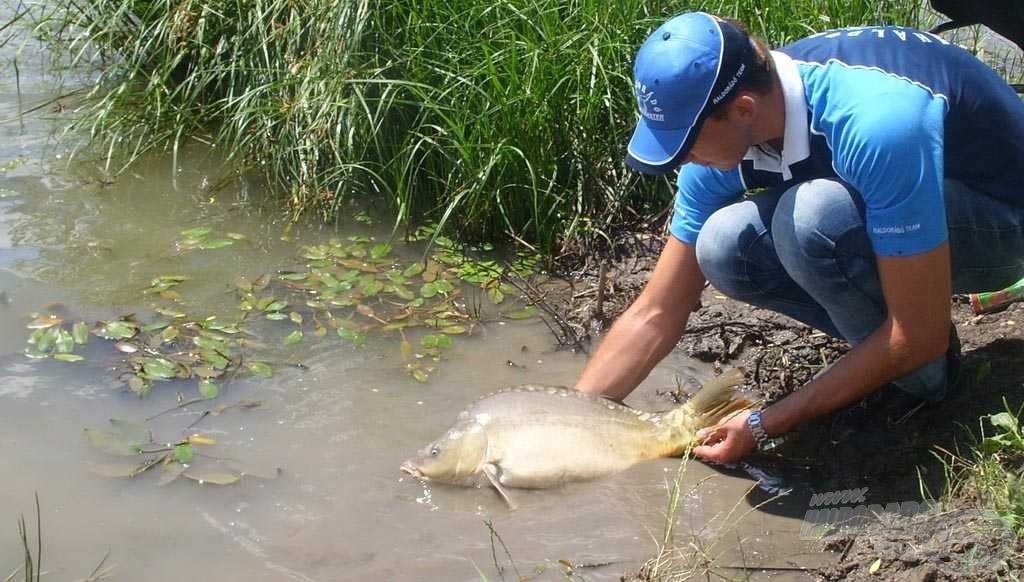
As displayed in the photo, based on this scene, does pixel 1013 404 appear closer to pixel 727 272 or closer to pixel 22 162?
pixel 727 272

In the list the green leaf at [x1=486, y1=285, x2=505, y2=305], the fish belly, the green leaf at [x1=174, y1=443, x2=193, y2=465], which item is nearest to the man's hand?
the fish belly

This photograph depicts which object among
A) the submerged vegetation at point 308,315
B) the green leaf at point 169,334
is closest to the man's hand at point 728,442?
the submerged vegetation at point 308,315

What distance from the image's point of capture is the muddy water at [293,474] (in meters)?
3.21

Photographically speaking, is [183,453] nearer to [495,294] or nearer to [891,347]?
[495,294]

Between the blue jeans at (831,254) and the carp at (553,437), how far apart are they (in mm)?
319

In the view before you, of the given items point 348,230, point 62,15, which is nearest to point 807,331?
point 348,230

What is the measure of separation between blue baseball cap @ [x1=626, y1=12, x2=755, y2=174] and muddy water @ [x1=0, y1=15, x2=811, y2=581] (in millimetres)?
1020

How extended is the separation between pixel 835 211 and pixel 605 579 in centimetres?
112

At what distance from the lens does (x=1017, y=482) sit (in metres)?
2.90

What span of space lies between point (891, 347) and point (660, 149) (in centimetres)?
79

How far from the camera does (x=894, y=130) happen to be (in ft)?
9.61

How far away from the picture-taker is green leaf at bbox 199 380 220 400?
13.3 ft

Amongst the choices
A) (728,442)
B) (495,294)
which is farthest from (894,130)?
(495,294)

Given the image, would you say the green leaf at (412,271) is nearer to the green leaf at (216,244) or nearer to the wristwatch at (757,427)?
the green leaf at (216,244)
